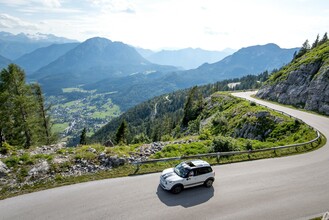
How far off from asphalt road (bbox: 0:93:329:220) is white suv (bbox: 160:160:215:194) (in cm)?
61

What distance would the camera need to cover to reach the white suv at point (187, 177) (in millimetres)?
17922

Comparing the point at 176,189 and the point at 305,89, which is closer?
the point at 176,189

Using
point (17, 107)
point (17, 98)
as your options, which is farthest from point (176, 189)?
point (17, 107)

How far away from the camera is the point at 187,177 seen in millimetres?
18250

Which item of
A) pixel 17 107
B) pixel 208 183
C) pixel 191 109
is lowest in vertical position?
pixel 191 109

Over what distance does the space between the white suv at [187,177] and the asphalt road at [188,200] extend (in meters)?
0.61

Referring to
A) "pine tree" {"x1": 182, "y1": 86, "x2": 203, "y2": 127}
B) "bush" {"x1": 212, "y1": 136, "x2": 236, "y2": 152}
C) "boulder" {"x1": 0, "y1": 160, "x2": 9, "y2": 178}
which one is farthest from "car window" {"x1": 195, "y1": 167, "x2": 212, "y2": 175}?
"pine tree" {"x1": 182, "y1": 86, "x2": 203, "y2": 127}

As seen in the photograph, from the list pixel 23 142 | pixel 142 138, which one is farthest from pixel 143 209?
A: pixel 142 138

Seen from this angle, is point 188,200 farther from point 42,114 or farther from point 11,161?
point 42,114

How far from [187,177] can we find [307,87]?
53034 mm

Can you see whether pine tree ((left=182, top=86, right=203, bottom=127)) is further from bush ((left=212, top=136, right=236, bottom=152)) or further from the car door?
the car door

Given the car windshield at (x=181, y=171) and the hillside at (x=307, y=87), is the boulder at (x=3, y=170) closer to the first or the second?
the car windshield at (x=181, y=171)

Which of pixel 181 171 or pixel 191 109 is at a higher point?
pixel 181 171

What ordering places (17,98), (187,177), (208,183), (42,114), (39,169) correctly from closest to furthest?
(187,177) < (208,183) < (39,169) < (17,98) < (42,114)
